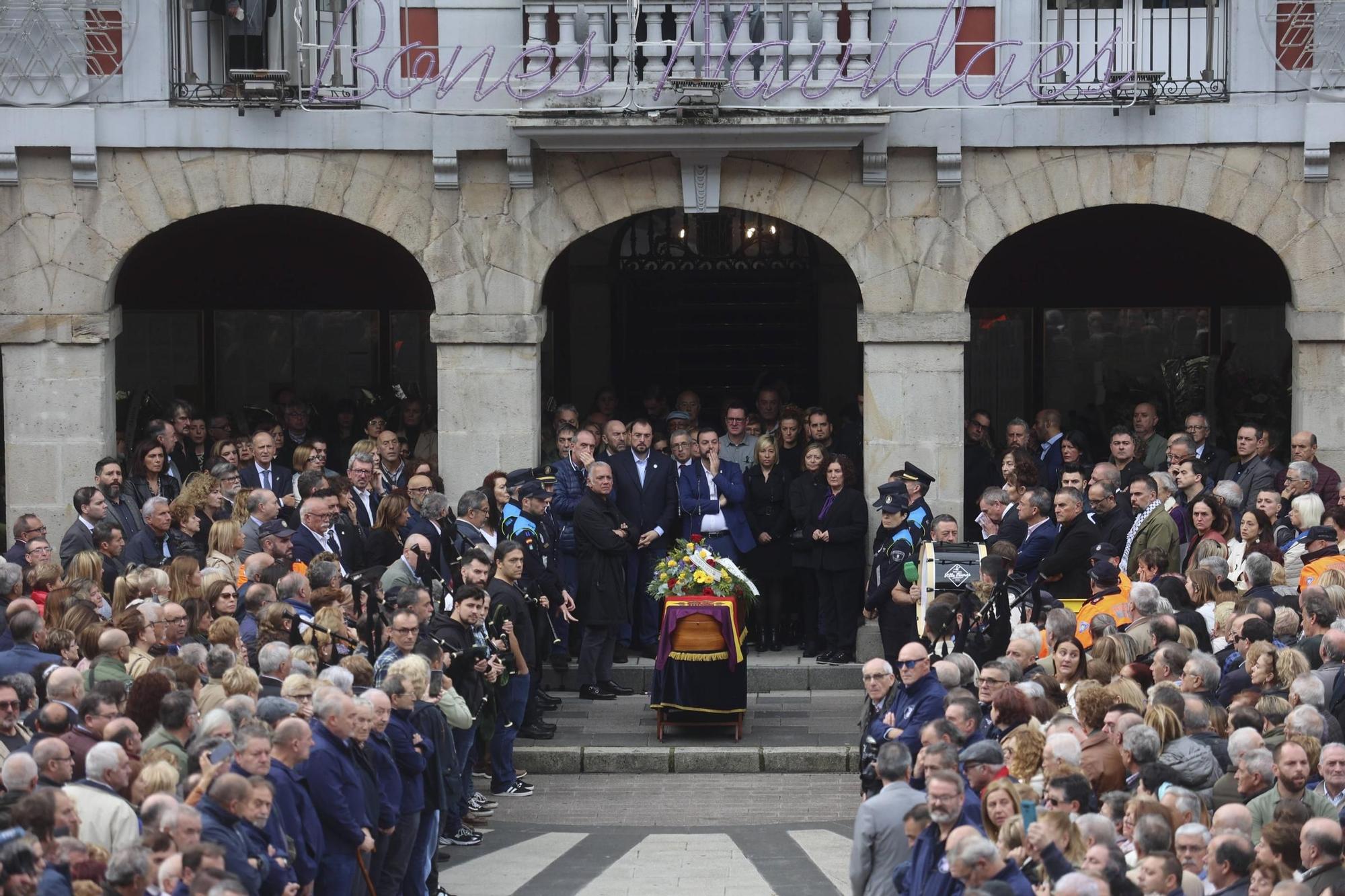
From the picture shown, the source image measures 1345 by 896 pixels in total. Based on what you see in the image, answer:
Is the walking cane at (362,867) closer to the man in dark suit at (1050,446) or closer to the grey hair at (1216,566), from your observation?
the grey hair at (1216,566)

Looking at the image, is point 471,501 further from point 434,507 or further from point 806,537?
point 806,537

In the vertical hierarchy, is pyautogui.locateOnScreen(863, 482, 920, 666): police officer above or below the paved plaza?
above

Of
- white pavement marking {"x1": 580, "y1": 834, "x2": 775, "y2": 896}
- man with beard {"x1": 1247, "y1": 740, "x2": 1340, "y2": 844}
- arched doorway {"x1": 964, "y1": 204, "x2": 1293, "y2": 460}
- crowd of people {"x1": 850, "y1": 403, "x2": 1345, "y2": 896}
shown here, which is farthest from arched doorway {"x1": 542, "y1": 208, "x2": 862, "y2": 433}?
man with beard {"x1": 1247, "y1": 740, "x2": 1340, "y2": 844}

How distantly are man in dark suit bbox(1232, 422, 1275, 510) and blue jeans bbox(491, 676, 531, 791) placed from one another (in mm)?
5741

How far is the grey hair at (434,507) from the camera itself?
15820 millimetres

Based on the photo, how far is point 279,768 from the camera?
34.1ft

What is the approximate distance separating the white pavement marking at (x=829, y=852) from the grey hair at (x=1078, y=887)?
14.4 feet

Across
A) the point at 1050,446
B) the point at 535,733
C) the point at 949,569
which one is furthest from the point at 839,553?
the point at 535,733

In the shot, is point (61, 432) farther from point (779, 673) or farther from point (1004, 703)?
point (1004, 703)

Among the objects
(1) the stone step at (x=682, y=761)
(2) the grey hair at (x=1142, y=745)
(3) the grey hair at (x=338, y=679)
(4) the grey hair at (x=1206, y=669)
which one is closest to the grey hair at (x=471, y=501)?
(1) the stone step at (x=682, y=761)

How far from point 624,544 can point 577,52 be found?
382 centimetres

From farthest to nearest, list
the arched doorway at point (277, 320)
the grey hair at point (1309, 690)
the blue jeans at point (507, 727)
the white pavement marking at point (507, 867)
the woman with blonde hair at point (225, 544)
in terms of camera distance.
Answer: the arched doorway at point (277, 320)
the blue jeans at point (507, 727)
the woman with blonde hair at point (225, 544)
the white pavement marking at point (507, 867)
the grey hair at point (1309, 690)

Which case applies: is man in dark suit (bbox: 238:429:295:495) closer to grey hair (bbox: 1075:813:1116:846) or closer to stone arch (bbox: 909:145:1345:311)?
stone arch (bbox: 909:145:1345:311)

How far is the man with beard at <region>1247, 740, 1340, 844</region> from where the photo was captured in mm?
10019
